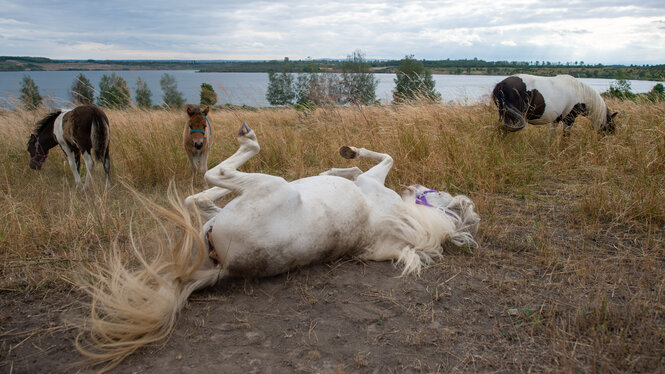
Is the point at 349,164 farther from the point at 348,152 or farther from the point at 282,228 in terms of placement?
the point at 282,228

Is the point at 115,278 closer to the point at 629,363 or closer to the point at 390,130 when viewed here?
the point at 629,363

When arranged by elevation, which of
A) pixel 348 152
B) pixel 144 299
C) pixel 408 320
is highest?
pixel 348 152

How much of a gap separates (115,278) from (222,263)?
25.7 inches

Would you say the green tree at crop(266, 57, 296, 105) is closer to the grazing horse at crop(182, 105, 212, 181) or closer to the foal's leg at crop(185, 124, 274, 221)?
the grazing horse at crop(182, 105, 212, 181)

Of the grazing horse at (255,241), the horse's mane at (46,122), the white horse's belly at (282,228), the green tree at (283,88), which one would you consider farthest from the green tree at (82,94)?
the green tree at (283,88)

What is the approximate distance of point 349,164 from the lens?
5.56 m

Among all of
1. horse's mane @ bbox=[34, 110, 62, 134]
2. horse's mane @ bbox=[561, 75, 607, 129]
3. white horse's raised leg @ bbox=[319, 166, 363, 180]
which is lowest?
white horse's raised leg @ bbox=[319, 166, 363, 180]

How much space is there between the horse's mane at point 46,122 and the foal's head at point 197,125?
2.02 meters

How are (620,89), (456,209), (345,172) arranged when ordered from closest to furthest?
1. (456,209)
2. (345,172)
3. (620,89)

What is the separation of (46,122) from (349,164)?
4.64 metres

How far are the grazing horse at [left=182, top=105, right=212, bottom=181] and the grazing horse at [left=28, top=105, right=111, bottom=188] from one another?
43.9 inches

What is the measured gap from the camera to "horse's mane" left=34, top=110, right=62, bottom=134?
240 inches

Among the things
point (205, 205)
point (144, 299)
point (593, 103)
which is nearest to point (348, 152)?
point (205, 205)

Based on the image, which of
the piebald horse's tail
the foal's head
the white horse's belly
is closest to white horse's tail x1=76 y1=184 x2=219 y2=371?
the white horse's belly
